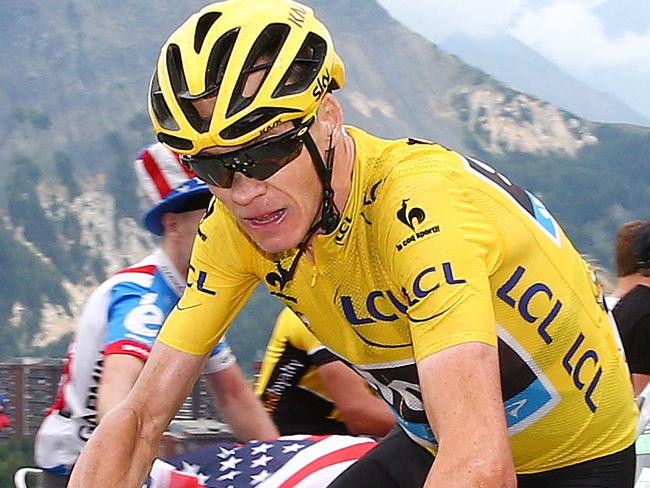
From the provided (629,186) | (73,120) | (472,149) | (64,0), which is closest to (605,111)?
(629,186)

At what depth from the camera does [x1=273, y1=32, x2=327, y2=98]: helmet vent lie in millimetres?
2000

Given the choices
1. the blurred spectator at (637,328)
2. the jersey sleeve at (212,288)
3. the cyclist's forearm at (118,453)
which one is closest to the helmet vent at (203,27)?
the jersey sleeve at (212,288)

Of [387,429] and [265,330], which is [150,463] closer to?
[387,429]

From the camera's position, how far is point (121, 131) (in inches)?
2653

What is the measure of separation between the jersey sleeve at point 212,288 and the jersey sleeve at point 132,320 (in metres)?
0.47

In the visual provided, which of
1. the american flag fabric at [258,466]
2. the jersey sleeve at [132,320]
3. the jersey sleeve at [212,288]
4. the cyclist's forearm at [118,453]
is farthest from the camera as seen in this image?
the jersey sleeve at [132,320]

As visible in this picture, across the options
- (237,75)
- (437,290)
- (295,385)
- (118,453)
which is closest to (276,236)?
(237,75)

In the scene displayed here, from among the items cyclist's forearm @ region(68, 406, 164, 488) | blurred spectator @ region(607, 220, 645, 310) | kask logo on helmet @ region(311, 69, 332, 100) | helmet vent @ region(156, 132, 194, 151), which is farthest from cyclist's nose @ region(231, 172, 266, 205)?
blurred spectator @ region(607, 220, 645, 310)

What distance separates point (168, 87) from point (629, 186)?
148 ft

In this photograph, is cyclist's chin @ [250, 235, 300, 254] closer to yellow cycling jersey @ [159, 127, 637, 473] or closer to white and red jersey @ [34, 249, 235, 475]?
yellow cycling jersey @ [159, 127, 637, 473]

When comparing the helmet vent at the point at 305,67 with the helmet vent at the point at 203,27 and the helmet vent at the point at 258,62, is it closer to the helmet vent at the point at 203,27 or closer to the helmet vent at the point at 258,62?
the helmet vent at the point at 258,62

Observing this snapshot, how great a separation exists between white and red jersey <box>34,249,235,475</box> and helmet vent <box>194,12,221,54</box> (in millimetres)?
1128

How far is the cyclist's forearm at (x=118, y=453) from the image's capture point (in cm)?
228

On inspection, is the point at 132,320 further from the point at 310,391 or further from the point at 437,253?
the point at 437,253
